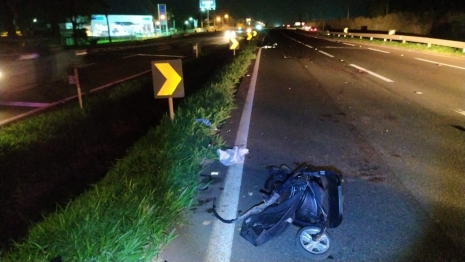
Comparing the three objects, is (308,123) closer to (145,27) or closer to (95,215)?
(95,215)

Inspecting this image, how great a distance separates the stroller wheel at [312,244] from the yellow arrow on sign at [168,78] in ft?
10.8

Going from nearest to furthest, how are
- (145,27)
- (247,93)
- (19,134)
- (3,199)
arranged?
(3,199) → (19,134) → (247,93) → (145,27)

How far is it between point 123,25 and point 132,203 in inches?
3134

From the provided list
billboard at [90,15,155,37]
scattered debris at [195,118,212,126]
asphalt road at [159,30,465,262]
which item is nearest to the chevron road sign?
scattered debris at [195,118,212,126]

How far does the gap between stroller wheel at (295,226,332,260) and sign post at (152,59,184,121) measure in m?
3.28

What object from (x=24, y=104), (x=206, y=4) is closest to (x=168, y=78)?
(x=24, y=104)

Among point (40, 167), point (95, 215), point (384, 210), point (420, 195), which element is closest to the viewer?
point (95, 215)

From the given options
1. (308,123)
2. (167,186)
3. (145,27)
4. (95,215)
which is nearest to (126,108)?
(308,123)

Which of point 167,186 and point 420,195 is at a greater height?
point 167,186

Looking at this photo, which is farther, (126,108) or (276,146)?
(126,108)

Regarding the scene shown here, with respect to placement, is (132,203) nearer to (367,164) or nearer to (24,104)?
(367,164)

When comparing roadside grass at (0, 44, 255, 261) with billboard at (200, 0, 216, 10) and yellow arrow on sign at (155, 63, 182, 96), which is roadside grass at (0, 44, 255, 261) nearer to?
yellow arrow on sign at (155, 63, 182, 96)

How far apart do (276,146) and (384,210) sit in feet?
8.36

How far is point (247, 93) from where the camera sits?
469 inches
